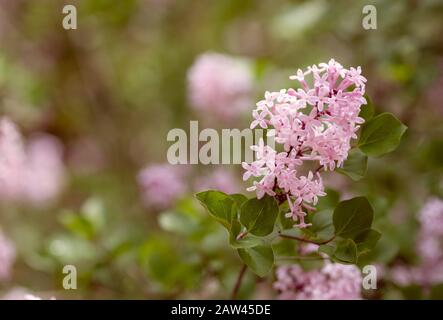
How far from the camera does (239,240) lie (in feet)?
1.84

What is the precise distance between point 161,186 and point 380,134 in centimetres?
54

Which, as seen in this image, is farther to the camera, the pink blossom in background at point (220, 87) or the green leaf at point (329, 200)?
the pink blossom in background at point (220, 87)

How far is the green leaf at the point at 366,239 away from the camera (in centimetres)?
60

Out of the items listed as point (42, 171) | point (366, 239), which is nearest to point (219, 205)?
point (366, 239)

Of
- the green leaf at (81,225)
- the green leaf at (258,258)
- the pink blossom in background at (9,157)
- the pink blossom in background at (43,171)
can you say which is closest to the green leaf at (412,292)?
the green leaf at (258,258)

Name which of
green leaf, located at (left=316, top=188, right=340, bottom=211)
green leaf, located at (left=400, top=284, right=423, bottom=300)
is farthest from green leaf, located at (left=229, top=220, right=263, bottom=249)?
green leaf, located at (left=400, top=284, right=423, bottom=300)

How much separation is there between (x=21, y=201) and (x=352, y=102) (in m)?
1.09

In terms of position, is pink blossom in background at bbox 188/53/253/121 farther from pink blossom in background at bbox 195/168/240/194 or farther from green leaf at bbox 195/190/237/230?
green leaf at bbox 195/190/237/230

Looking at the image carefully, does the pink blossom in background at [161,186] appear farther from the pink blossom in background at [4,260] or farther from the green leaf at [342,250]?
the green leaf at [342,250]

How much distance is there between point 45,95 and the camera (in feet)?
4.21

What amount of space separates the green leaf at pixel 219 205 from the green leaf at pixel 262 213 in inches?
0.8

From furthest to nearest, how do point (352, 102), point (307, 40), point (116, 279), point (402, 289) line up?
point (307, 40), point (116, 279), point (402, 289), point (352, 102)

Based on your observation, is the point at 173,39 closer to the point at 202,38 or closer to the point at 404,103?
the point at 202,38
